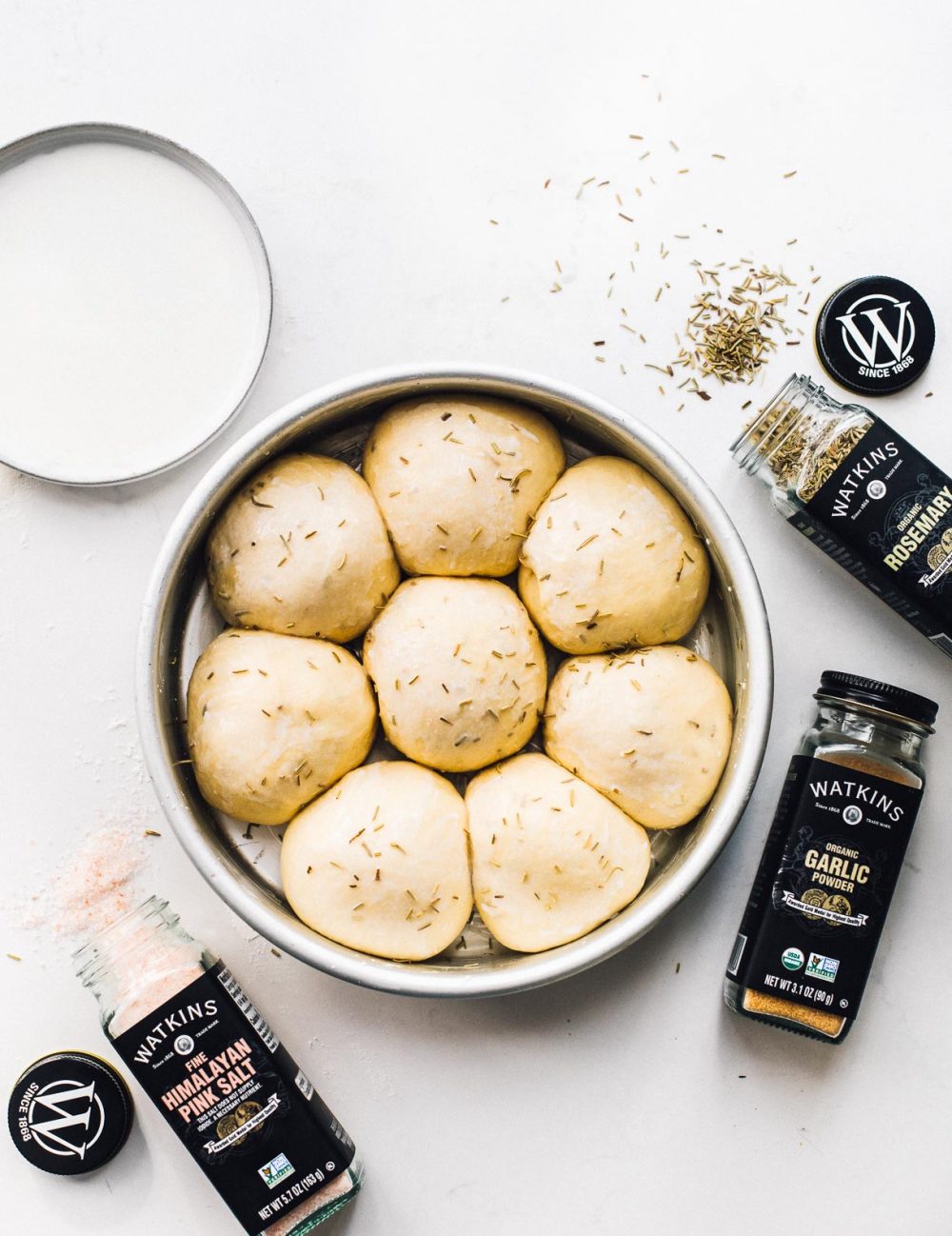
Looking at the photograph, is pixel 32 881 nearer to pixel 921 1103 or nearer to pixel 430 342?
pixel 430 342

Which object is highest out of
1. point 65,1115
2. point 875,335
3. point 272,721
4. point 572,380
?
point 875,335

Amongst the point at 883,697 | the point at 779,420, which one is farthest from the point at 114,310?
the point at 883,697

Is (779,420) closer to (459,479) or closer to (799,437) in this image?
(799,437)

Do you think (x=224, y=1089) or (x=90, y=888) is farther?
(x=90, y=888)

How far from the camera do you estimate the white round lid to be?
1.32 meters

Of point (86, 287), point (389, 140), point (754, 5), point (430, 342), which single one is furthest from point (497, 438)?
point (754, 5)

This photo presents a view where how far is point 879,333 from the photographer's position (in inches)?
52.4

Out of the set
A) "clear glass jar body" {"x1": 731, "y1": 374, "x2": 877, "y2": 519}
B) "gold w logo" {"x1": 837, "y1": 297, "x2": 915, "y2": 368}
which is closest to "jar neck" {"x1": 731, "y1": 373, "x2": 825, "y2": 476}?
"clear glass jar body" {"x1": 731, "y1": 374, "x2": 877, "y2": 519}

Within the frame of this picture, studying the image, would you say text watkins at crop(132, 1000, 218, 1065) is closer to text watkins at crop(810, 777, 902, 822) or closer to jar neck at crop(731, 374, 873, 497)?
text watkins at crop(810, 777, 902, 822)

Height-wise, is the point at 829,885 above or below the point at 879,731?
below

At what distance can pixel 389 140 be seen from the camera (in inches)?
52.6

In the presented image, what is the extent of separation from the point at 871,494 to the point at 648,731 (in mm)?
374

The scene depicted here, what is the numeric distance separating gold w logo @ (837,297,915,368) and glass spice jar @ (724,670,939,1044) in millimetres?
425

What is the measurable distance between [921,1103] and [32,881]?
1.18 metres
